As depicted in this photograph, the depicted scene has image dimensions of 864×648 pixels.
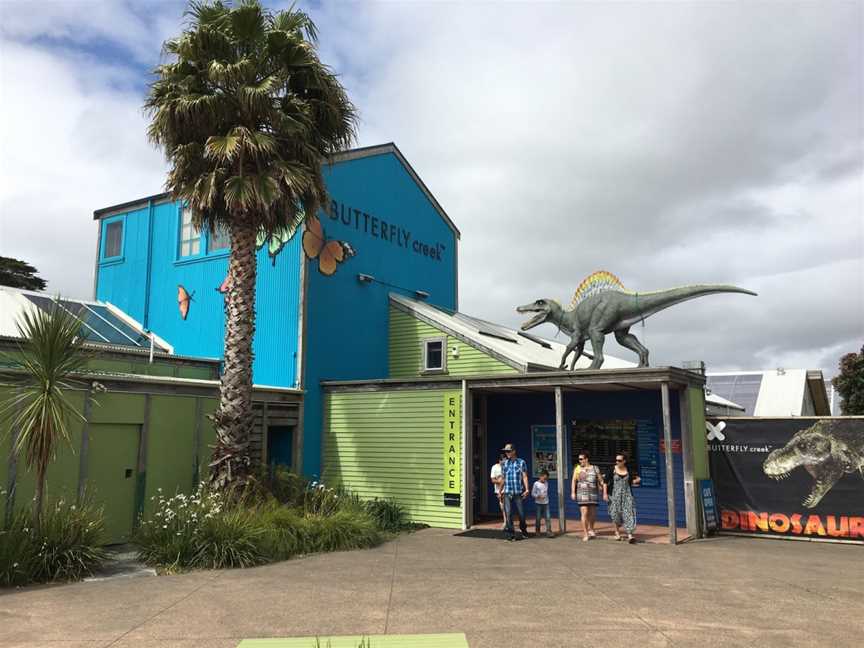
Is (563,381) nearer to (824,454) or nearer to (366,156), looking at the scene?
(824,454)

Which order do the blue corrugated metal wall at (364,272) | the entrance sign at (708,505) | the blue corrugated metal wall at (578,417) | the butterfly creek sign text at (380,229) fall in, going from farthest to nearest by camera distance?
the butterfly creek sign text at (380,229) → the blue corrugated metal wall at (364,272) → the blue corrugated metal wall at (578,417) → the entrance sign at (708,505)

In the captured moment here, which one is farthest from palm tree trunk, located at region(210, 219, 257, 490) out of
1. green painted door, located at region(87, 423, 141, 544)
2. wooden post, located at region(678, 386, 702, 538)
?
wooden post, located at region(678, 386, 702, 538)

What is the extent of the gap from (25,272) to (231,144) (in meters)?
30.8

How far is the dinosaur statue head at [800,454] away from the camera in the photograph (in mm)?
12797

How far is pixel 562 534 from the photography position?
13.0 meters

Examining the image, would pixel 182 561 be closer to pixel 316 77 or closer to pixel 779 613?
pixel 779 613

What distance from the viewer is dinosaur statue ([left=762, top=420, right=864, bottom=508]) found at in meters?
12.5

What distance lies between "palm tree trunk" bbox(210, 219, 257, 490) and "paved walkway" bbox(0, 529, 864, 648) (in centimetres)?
243

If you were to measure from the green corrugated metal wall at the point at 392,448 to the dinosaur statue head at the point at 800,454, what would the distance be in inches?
250

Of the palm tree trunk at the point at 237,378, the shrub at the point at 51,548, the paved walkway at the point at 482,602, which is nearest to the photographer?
the paved walkway at the point at 482,602

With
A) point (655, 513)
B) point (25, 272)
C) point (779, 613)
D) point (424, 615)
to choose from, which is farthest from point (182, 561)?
point (25, 272)

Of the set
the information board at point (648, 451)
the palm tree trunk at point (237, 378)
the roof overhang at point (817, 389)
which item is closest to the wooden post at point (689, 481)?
the information board at point (648, 451)

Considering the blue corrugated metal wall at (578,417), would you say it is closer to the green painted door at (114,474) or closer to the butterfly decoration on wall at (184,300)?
the green painted door at (114,474)

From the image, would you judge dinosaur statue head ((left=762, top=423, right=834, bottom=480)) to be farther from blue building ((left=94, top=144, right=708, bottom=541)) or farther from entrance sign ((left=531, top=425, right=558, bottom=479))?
entrance sign ((left=531, top=425, right=558, bottom=479))
